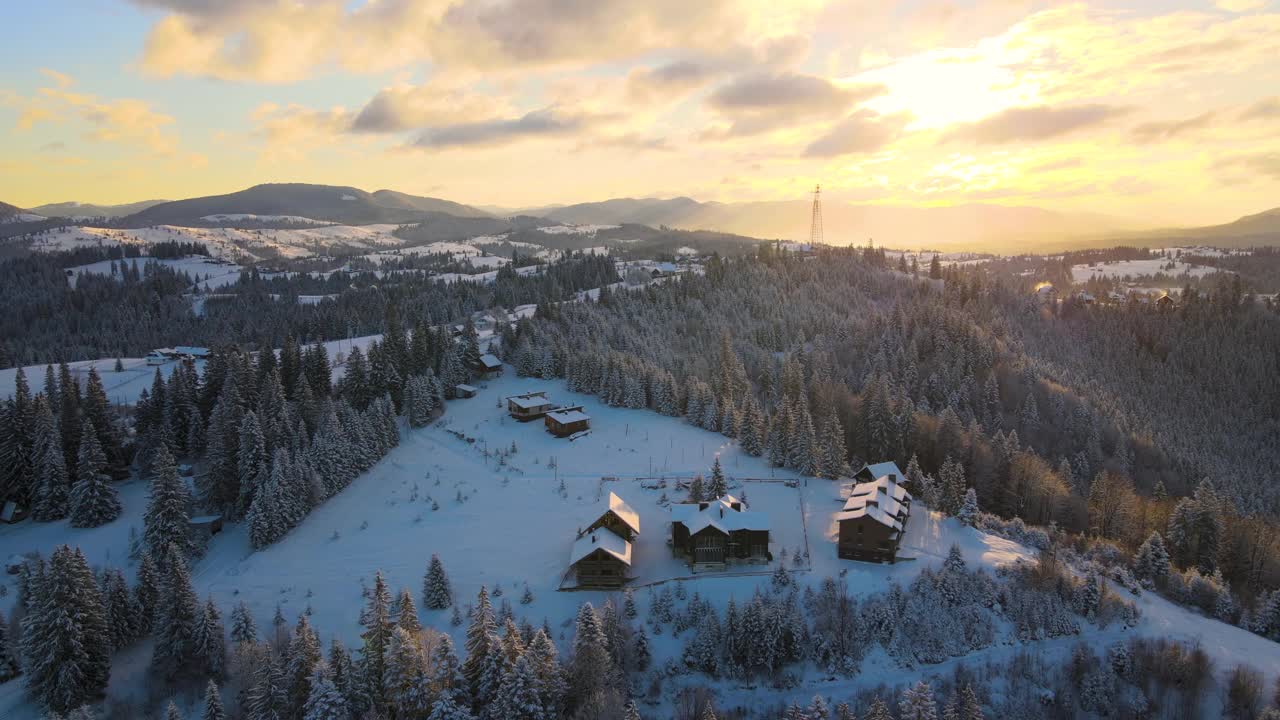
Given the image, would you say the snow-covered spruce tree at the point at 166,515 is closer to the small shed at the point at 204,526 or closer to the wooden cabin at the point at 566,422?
the small shed at the point at 204,526

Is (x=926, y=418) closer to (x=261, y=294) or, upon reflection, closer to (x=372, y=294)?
(x=372, y=294)

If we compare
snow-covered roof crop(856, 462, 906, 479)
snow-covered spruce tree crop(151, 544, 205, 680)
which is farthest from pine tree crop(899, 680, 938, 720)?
snow-covered spruce tree crop(151, 544, 205, 680)

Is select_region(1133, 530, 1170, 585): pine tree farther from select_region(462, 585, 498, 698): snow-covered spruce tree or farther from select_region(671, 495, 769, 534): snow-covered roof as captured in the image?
select_region(462, 585, 498, 698): snow-covered spruce tree

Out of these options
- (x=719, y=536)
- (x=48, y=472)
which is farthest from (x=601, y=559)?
(x=48, y=472)

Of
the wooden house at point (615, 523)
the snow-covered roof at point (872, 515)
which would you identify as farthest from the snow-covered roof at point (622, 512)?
the snow-covered roof at point (872, 515)

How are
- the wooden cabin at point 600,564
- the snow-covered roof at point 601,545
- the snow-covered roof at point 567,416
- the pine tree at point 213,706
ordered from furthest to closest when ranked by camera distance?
the snow-covered roof at point 567,416, the wooden cabin at point 600,564, the snow-covered roof at point 601,545, the pine tree at point 213,706

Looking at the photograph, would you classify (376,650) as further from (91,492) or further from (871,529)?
(91,492)
